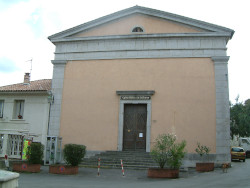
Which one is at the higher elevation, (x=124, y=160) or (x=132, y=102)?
(x=132, y=102)

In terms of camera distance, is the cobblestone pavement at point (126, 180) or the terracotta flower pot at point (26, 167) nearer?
the cobblestone pavement at point (126, 180)

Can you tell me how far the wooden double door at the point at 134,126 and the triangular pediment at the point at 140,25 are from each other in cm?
505

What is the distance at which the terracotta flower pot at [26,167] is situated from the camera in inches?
559

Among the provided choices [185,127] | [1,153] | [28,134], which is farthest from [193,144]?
[1,153]

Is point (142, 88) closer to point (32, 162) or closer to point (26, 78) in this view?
point (32, 162)

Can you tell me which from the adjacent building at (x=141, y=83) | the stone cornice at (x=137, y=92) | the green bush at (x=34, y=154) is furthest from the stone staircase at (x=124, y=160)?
the stone cornice at (x=137, y=92)

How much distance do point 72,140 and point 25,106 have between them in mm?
4384

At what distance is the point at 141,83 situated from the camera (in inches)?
731


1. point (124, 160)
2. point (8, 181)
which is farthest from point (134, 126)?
point (8, 181)

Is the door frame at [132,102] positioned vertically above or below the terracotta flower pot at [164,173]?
above

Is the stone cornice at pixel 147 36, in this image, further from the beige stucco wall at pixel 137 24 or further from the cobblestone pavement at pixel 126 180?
the cobblestone pavement at pixel 126 180

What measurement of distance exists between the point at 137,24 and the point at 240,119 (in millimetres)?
21714

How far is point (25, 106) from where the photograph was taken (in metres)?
20.4

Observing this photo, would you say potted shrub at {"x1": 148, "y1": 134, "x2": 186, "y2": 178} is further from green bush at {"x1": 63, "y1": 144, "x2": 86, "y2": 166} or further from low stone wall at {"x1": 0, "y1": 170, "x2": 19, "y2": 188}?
low stone wall at {"x1": 0, "y1": 170, "x2": 19, "y2": 188}
